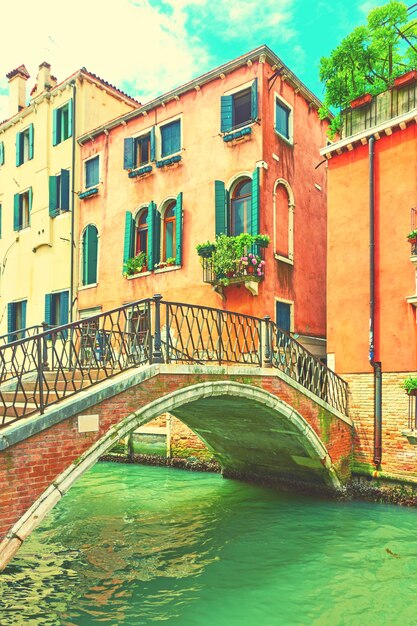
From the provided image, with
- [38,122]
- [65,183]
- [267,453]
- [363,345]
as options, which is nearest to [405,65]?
[363,345]

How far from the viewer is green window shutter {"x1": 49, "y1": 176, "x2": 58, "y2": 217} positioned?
1532cm

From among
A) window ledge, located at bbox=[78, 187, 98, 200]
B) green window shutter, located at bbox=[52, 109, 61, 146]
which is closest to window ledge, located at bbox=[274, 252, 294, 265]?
window ledge, located at bbox=[78, 187, 98, 200]

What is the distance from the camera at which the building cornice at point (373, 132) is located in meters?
9.39

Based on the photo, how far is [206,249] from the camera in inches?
434

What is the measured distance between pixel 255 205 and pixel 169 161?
118 inches

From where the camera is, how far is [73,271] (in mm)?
14750

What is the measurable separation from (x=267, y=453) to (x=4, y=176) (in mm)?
13256

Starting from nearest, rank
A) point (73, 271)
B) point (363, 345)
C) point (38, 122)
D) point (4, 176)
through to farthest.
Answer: point (363, 345) → point (73, 271) → point (38, 122) → point (4, 176)

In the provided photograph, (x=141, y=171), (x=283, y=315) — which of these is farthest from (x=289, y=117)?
(x=283, y=315)

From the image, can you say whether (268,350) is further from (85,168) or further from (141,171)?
(85,168)

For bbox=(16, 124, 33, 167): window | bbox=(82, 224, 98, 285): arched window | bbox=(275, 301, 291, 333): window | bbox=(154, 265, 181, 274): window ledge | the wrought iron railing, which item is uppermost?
bbox=(16, 124, 33, 167): window

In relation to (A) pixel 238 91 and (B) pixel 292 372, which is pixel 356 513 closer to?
(B) pixel 292 372

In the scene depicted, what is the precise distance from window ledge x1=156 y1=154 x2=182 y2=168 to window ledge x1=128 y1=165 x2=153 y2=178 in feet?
1.12

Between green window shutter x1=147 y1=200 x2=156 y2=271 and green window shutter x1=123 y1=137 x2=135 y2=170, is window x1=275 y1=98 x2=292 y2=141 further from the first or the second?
green window shutter x1=123 y1=137 x2=135 y2=170
